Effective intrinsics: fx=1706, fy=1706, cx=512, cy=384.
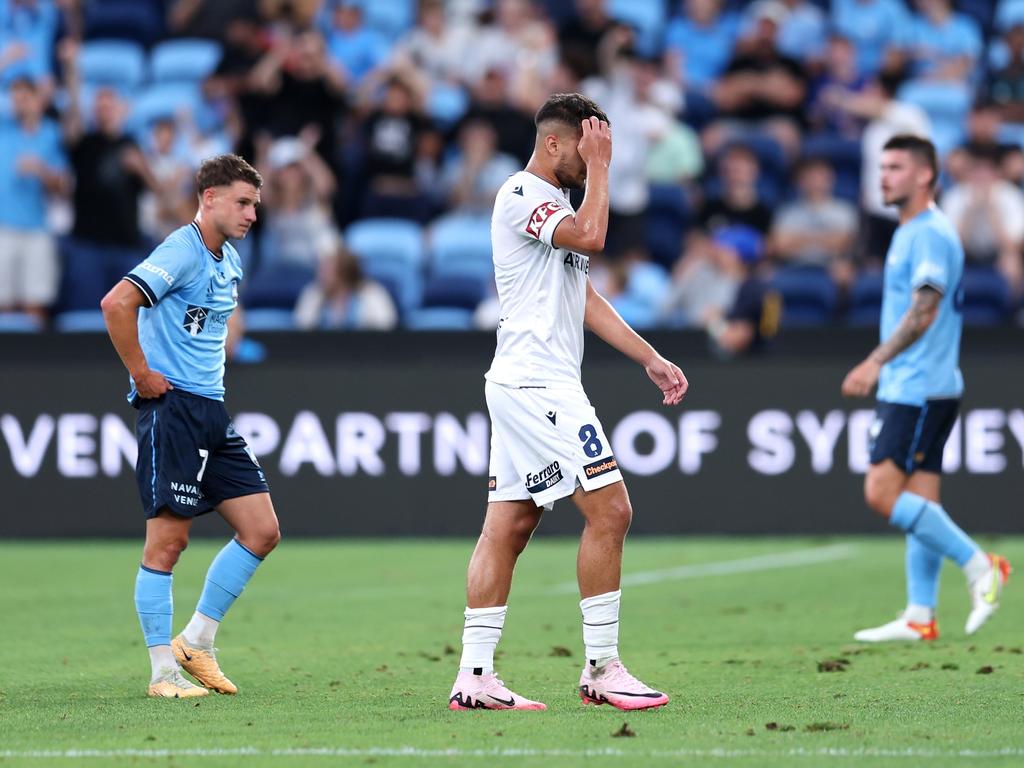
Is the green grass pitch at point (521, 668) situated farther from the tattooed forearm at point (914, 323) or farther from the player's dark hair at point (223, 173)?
the player's dark hair at point (223, 173)

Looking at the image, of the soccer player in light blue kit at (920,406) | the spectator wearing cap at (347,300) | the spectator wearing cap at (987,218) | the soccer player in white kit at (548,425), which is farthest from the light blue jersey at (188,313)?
the spectator wearing cap at (987,218)

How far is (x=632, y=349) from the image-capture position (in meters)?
6.51

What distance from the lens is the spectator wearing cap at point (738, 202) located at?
16.3m

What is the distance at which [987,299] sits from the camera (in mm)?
15117

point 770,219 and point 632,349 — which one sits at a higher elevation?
point 770,219

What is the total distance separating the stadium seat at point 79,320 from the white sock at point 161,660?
887 cm

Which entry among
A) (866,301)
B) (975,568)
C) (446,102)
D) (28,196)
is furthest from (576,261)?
(446,102)

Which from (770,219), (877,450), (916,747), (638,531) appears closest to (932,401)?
(877,450)

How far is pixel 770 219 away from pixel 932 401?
7.80m

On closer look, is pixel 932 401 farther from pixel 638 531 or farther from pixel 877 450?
pixel 638 531

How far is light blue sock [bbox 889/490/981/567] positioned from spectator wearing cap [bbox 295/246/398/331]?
23.6 ft

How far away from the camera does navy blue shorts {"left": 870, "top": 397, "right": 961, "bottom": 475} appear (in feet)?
28.9

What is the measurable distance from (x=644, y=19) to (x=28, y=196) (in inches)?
281

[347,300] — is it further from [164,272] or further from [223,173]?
[164,272]
